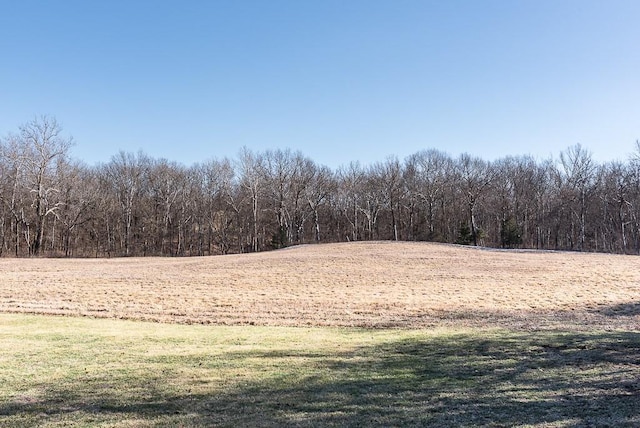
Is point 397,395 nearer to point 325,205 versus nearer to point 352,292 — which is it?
point 352,292

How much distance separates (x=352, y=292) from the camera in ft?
76.0

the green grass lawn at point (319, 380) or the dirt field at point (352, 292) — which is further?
the dirt field at point (352, 292)

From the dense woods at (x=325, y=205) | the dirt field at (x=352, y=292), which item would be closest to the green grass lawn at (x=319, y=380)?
the dirt field at (x=352, y=292)

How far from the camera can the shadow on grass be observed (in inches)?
228

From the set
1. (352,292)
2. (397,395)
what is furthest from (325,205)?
(397,395)

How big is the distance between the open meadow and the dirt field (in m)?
0.14

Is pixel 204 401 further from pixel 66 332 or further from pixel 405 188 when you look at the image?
pixel 405 188

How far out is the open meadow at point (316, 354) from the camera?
6078 millimetres

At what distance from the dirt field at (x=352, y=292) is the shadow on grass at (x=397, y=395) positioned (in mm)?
5677

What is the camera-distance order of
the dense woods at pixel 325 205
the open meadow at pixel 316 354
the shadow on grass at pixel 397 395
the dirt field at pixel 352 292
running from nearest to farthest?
the shadow on grass at pixel 397 395 → the open meadow at pixel 316 354 → the dirt field at pixel 352 292 → the dense woods at pixel 325 205

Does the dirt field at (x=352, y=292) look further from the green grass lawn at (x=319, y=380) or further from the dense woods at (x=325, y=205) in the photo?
the dense woods at (x=325, y=205)

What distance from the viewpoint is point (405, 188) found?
249 feet

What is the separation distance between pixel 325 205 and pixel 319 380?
70.1 m

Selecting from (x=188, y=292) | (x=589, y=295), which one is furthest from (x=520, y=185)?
(x=188, y=292)
